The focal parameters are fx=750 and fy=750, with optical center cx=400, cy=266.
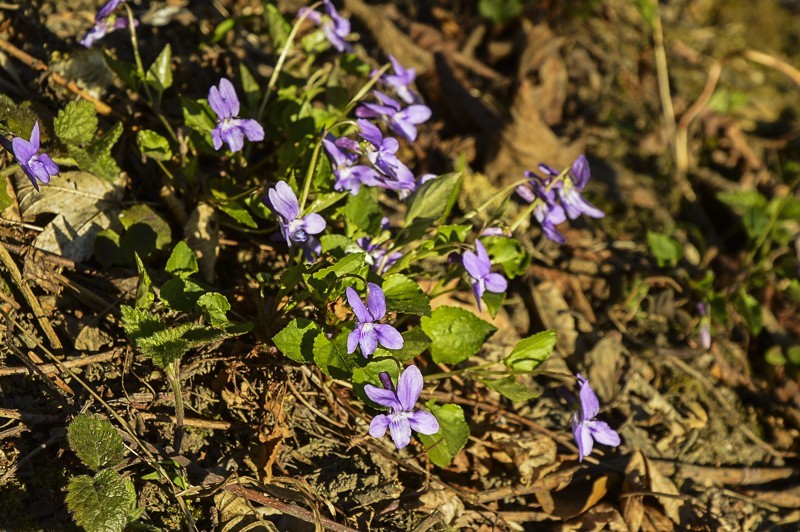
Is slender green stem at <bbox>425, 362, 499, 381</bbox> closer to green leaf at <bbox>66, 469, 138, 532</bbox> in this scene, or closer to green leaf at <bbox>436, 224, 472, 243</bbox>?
green leaf at <bbox>436, 224, 472, 243</bbox>

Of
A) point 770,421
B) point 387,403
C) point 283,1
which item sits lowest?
point 770,421

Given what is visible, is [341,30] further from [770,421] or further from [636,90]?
[770,421]

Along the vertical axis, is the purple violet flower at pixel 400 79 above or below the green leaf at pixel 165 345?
above

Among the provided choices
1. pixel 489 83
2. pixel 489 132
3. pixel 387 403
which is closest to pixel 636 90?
pixel 489 83

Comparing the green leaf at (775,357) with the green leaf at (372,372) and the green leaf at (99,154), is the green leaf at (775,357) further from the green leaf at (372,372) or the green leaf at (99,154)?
the green leaf at (99,154)

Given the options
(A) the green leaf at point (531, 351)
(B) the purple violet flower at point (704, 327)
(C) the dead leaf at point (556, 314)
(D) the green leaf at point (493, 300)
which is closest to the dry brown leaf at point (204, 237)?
(D) the green leaf at point (493, 300)

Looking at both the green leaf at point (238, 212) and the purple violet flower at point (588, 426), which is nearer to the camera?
the purple violet flower at point (588, 426)
